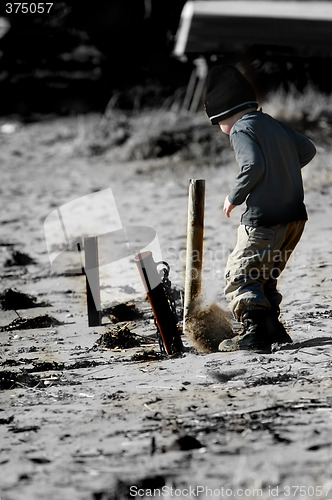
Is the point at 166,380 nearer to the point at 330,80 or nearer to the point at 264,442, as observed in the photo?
the point at 264,442

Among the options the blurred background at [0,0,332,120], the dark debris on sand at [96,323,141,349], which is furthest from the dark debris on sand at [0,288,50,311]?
the blurred background at [0,0,332,120]

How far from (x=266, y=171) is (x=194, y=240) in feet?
2.28

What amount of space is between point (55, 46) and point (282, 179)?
39.8 feet

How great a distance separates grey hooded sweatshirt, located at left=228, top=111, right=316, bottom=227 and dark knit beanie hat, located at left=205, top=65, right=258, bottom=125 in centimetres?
8

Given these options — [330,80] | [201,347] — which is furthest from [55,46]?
[201,347]

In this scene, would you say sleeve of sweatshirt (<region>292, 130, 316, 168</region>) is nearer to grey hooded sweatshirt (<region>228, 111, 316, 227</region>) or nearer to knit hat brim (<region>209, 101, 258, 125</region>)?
grey hooded sweatshirt (<region>228, 111, 316, 227</region>)

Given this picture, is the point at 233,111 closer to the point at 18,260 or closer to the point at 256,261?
the point at 256,261

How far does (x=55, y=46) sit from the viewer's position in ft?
49.5

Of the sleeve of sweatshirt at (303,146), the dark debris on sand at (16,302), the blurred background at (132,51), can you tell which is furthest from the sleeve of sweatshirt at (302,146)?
the blurred background at (132,51)

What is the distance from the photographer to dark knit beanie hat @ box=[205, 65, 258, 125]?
3912 millimetres

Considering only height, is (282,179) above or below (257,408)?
above

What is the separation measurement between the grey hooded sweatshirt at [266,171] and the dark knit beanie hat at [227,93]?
0.25ft

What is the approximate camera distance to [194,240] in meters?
4.37

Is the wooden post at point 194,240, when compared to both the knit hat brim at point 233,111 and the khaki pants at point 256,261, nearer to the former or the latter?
the khaki pants at point 256,261
